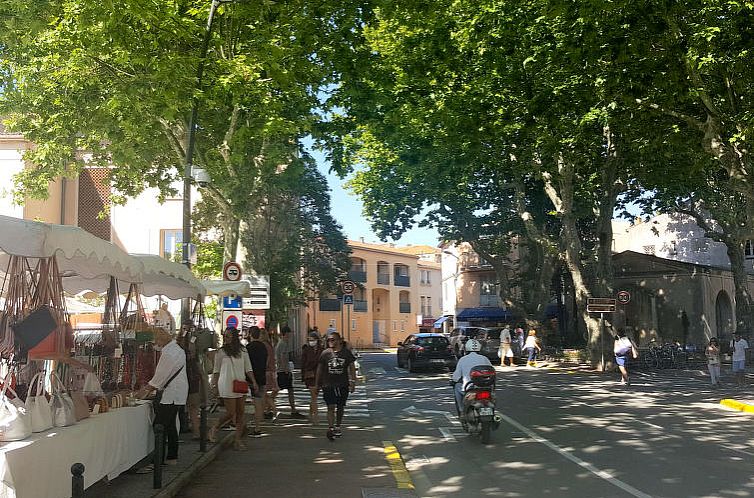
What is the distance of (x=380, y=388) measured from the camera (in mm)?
22578

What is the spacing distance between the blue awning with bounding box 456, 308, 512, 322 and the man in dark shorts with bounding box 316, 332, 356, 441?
1785 inches

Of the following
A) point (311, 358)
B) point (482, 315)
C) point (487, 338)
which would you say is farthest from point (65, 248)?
point (482, 315)

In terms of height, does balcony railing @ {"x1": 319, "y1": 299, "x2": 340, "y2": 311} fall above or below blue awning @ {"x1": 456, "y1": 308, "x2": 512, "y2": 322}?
above

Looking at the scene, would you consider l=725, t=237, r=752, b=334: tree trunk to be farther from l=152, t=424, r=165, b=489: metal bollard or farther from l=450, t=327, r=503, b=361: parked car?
l=152, t=424, r=165, b=489: metal bollard

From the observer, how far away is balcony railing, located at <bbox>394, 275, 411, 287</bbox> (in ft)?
265

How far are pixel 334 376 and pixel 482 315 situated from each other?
46286 millimetres

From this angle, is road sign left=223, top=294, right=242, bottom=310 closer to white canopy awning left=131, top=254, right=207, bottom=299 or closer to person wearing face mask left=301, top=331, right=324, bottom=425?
person wearing face mask left=301, top=331, right=324, bottom=425

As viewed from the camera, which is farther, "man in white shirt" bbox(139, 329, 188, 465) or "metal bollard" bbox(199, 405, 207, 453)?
"metal bollard" bbox(199, 405, 207, 453)

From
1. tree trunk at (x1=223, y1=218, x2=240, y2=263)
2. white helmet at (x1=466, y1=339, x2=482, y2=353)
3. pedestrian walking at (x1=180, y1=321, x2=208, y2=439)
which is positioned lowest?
pedestrian walking at (x1=180, y1=321, x2=208, y2=439)

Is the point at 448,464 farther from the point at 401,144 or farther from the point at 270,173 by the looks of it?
the point at 401,144

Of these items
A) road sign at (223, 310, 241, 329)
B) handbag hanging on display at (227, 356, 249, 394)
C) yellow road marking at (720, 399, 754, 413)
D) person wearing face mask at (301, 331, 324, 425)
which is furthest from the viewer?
road sign at (223, 310, 241, 329)

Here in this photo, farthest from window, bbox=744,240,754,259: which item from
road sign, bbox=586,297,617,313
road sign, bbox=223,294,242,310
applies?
road sign, bbox=223,294,242,310

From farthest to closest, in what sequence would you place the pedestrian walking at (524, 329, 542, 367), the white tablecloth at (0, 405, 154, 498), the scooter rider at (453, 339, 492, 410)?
1. the pedestrian walking at (524, 329, 542, 367)
2. the scooter rider at (453, 339, 492, 410)
3. the white tablecloth at (0, 405, 154, 498)

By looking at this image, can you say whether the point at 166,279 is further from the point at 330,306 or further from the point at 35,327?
the point at 330,306
